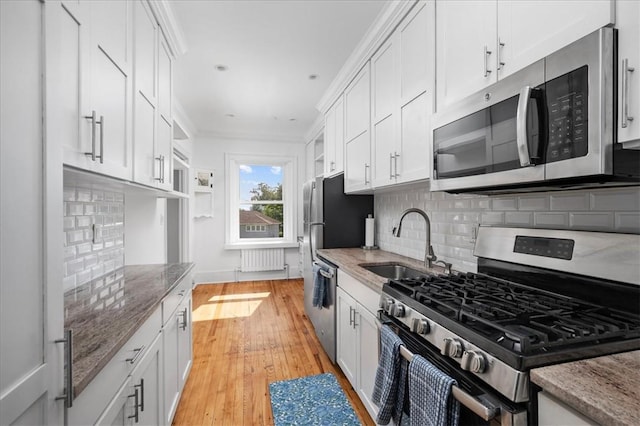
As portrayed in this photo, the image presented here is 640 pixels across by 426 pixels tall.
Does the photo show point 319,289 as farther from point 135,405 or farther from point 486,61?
point 486,61

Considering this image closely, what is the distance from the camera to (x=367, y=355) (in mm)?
1827

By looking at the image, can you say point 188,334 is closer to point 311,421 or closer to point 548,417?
point 311,421

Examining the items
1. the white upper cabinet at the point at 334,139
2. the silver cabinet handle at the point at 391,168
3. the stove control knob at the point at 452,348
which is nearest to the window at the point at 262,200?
the white upper cabinet at the point at 334,139

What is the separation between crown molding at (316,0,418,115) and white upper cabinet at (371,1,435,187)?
2.0 inches

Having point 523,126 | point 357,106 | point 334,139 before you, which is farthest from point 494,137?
point 334,139

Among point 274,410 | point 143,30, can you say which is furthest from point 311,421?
point 143,30

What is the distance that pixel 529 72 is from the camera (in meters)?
1.05

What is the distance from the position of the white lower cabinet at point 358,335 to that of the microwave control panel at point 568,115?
3.37ft

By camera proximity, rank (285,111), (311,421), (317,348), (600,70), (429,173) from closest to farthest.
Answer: (600,70) < (429,173) < (311,421) < (317,348) < (285,111)

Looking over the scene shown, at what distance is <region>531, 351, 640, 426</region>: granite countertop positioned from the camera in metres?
0.57

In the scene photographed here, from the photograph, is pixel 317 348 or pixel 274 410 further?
pixel 317 348

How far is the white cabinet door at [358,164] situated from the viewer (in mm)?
2555

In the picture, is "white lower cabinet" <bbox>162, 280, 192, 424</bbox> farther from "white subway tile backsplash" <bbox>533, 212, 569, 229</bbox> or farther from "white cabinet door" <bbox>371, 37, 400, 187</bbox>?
"white subway tile backsplash" <bbox>533, 212, 569, 229</bbox>

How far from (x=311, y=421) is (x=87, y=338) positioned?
142 cm
